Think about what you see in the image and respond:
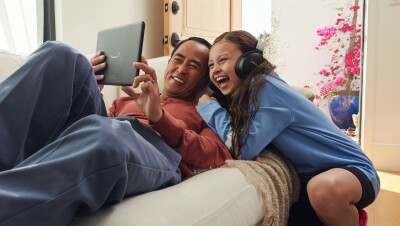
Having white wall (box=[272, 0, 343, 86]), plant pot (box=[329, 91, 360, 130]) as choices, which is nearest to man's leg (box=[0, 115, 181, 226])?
plant pot (box=[329, 91, 360, 130])

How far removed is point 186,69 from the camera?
4.16ft

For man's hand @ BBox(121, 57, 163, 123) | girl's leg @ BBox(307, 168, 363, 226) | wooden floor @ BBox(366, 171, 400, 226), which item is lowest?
wooden floor @ BBox(366, 171, 400, 226)

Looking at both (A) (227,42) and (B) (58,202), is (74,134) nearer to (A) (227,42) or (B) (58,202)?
(B) (58,202)

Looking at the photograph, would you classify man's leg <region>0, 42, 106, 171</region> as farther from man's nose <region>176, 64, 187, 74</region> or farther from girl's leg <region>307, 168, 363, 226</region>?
girl's leg <region>307, 168, 363, 226</region>

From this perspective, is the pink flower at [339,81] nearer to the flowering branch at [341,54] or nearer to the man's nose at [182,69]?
the flowering branch at [341,54]

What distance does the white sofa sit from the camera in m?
0.54

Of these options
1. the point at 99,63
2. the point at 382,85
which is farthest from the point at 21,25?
the point at 382,85

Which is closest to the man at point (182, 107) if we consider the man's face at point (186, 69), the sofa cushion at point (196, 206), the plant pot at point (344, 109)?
the man's face at point (186, 69)

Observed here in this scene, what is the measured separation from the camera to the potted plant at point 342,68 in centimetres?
369

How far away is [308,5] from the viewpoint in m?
4.33

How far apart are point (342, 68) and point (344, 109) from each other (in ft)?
1.90

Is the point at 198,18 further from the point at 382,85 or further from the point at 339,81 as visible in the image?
the point at 339,81

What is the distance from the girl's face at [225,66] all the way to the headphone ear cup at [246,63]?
0.03m

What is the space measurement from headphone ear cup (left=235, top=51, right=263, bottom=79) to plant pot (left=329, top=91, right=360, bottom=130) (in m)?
2.91
